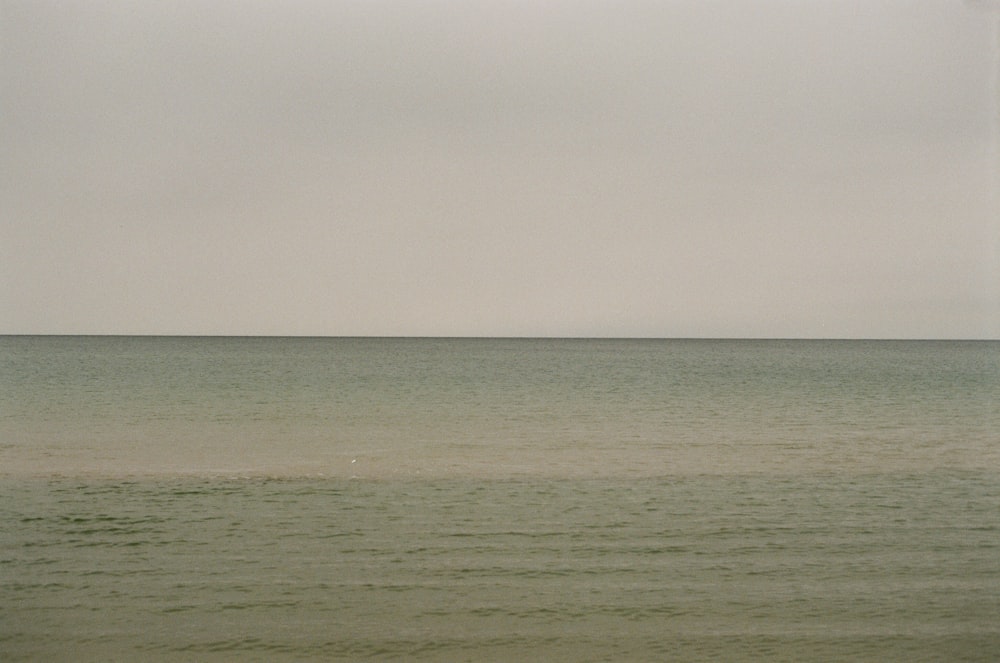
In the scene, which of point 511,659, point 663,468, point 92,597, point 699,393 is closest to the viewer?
point 511,659

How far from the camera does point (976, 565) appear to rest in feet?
19.1

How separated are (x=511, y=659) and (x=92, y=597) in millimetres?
2406

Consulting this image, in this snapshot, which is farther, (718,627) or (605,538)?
(605,538)

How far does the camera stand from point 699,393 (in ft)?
79.0

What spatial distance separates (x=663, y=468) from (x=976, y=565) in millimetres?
4499

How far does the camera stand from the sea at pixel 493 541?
456 centimetres

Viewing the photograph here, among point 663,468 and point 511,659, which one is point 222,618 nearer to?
point 511,659

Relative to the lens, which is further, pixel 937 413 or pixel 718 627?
pixel 937 413

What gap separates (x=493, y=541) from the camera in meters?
6.43

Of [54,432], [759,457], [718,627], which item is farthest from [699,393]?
[718,627]

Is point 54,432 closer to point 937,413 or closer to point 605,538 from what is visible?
point 605,538

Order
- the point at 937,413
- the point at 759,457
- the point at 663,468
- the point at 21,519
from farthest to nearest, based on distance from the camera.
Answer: the point at 937,413 < the point at 759,457 < the point at 663,468 < the point at 21,519

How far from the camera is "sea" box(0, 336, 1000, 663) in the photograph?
15.0 ft

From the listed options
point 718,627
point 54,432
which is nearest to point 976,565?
point 718,627
